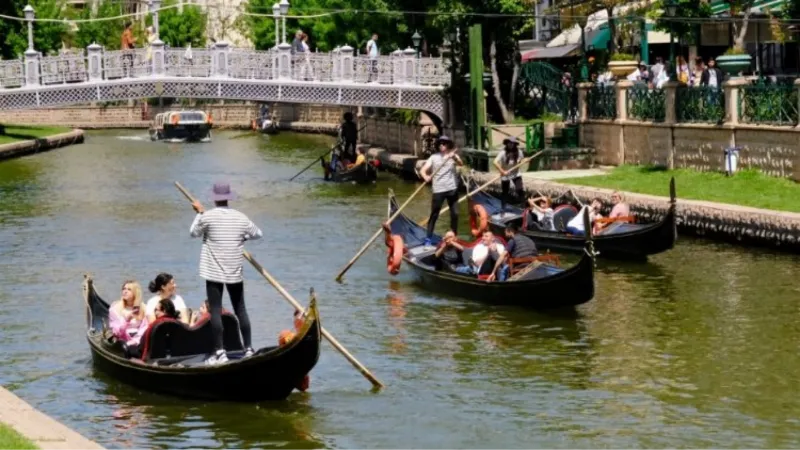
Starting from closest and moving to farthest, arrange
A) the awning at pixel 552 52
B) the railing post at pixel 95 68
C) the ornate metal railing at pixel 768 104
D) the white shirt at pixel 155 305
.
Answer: the white shirt at pixel 155 305, the ornate metal railing at pixel 768 104, the railing post at pixel 95 68, the awning at pixel 552 52

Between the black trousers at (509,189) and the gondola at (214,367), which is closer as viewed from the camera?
the gondola at (214,367)

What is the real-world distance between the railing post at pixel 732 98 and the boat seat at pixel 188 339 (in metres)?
14.0

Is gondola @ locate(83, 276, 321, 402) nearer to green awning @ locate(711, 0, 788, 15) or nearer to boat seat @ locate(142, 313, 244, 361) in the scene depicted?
boat seat @ locate(142, 313, 244, 361)

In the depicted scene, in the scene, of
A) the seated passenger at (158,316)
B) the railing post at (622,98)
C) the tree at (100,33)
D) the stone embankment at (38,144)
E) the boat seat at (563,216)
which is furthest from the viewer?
the tree at (100,33)

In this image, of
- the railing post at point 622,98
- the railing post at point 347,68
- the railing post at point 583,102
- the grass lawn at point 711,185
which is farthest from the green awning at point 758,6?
the railing post at point 347,68

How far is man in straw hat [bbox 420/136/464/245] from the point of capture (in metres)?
22.6

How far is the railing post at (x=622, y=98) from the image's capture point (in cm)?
3103

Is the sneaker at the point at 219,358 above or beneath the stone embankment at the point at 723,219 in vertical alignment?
beneath

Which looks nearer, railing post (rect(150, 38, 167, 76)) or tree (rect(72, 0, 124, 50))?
railing post (rect(150, 38, 167, 76))

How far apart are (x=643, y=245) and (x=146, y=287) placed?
637 cm

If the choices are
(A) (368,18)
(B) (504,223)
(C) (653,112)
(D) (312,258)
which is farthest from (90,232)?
(A) (368,18)

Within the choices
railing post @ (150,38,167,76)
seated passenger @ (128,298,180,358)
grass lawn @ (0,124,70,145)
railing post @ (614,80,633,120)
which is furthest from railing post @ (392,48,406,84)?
seated passenger @ (128,298,180,358)

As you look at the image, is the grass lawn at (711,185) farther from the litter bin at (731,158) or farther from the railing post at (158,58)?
the railing post at (158,58)

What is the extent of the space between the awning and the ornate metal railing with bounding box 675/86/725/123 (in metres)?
15.9
